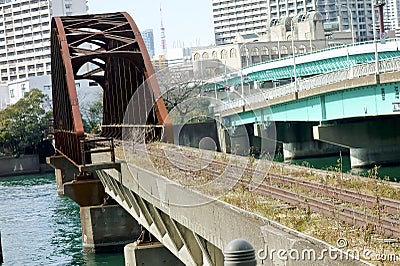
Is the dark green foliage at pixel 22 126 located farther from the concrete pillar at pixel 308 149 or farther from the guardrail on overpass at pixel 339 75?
the guardrail on overpass at pixel 339 75

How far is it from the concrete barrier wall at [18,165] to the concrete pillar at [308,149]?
4375 cm

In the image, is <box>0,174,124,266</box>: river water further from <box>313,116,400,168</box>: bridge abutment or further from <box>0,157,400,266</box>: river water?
Answer: <box>313,116,400,168</box>: bridge abutment

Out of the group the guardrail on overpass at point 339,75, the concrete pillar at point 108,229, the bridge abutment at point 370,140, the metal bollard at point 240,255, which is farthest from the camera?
the bridge abutment at point 370,140

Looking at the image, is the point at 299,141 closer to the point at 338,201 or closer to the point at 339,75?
the point at 339,75

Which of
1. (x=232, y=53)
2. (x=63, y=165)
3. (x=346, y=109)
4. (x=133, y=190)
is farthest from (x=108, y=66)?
(x=232, y=53)

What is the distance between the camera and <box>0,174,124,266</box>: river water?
133ft

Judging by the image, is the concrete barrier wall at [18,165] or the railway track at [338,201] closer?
the railway track at [338,201]

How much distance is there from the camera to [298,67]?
103m

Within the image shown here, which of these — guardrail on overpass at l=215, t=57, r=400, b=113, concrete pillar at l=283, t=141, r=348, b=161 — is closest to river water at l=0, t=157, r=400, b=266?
concrete pillar at l=283, t=141, r=348, b=161

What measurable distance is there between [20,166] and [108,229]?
248 ft

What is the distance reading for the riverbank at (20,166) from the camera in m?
115

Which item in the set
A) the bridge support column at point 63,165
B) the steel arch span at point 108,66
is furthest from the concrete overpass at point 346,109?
the bridge support column at point 63,165

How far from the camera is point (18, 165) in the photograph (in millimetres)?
115750

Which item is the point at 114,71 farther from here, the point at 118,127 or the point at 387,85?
the point at 387,85
